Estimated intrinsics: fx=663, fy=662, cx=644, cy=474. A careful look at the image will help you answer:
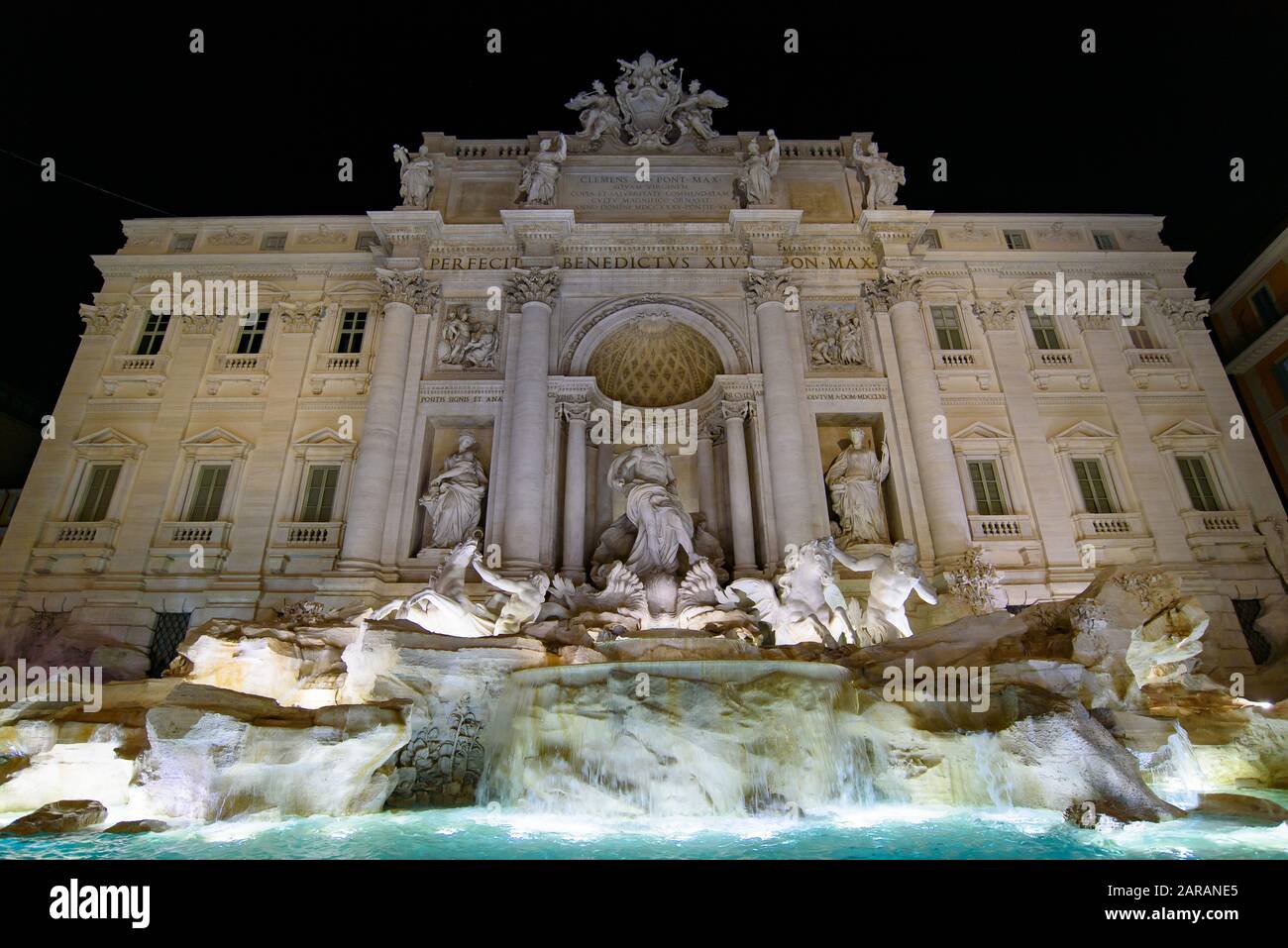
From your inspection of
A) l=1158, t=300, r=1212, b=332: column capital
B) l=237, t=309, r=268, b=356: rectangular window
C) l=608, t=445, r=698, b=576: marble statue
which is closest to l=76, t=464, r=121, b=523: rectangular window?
l=237, t=309, r=268, b=356: rectangular window

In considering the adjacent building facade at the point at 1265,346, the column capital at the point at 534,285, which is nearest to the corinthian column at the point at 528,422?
the column capital at the point at 534,285

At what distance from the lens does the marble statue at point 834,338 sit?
18.4m

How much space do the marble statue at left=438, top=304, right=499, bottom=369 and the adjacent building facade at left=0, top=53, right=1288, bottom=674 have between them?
0.11 meters

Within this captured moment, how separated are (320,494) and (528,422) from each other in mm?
5948

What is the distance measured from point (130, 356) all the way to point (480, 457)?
1078 cm

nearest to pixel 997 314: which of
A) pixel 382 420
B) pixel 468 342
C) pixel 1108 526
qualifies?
pixel 1108 526

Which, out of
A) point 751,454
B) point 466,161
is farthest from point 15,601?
point 751,454

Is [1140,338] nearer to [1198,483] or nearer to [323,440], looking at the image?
[1198,483]

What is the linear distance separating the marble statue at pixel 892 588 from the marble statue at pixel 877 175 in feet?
41.5

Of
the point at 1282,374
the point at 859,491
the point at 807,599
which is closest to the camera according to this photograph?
the point at 807,599

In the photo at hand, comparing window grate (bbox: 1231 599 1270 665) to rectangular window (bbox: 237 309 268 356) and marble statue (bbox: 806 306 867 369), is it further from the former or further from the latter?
rectangular window (bbox: 237 309 268 356)

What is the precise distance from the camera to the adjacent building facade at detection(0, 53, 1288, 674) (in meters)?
16.1

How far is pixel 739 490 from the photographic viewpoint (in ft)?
54.5

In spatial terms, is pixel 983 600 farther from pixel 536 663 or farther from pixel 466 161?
pixel 466 161
